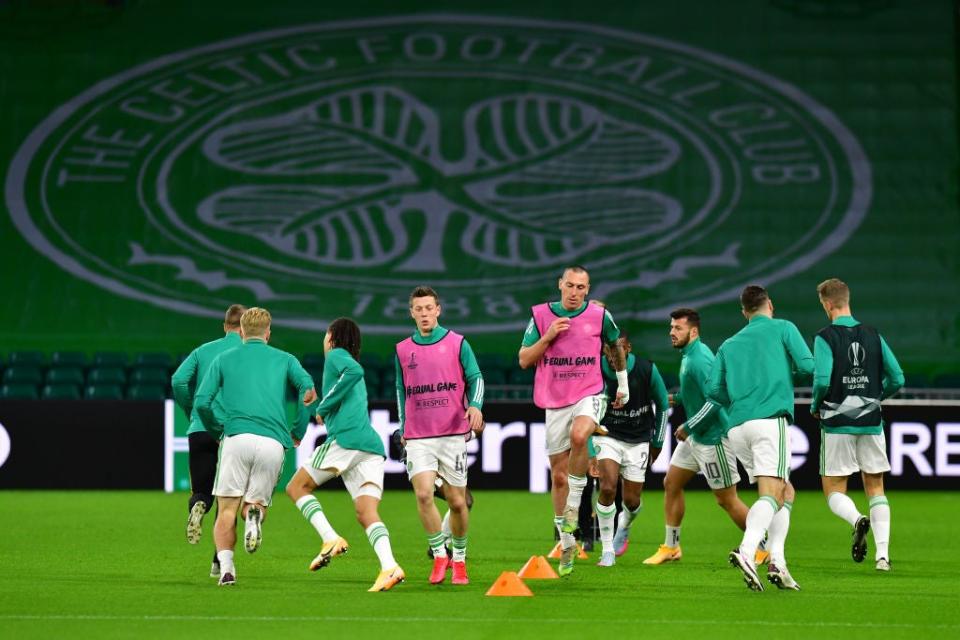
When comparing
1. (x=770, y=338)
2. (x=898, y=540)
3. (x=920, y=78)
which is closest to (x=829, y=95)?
(x=920, y=78)

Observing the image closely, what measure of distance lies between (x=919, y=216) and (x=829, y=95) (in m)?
2.77

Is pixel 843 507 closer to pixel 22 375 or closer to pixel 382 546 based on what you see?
pixel 382 546

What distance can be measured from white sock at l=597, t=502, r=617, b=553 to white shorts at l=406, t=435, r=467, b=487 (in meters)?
1.45

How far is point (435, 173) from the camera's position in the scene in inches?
989

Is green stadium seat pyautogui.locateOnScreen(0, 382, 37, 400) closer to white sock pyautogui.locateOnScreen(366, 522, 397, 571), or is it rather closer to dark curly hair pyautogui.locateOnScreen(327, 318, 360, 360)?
dark curly hair pyautogui.locateOnScreen(327, 318, 360, 360)

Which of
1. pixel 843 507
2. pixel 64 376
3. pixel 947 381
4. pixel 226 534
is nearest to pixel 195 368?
pixel 226 534

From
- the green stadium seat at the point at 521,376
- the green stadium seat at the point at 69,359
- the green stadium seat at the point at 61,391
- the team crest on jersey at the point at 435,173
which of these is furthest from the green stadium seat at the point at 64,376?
the green stadium seat at the point at 521,376

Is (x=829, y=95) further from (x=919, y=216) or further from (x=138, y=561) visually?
(x=138, y=561)

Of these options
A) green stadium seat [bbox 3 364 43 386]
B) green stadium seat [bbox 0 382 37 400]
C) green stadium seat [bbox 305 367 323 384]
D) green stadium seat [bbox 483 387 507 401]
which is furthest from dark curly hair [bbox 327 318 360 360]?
green stadium seat [bbox 3 364 43 386]

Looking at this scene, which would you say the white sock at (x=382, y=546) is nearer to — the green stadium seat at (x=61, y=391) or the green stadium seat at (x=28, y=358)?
the green stadium seat at (x=61, y=391)

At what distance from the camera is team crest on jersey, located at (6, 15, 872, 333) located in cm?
2434

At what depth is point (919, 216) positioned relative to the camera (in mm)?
24828

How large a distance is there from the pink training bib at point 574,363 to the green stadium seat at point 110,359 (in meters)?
12.6

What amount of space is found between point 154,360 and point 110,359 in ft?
2.55
